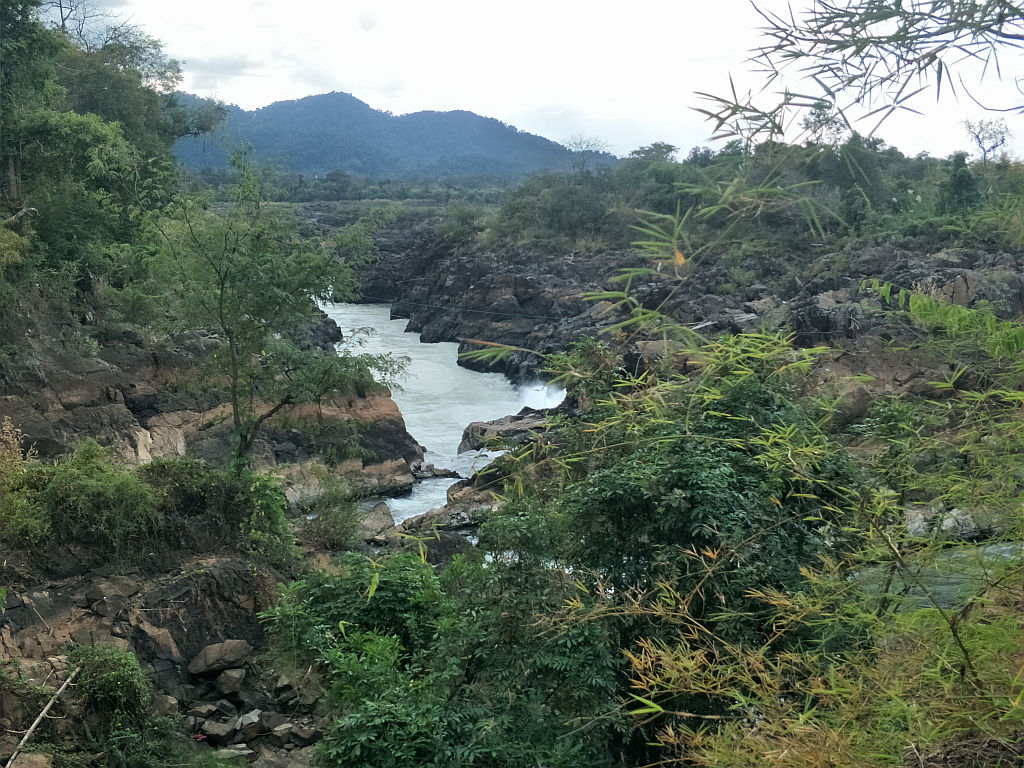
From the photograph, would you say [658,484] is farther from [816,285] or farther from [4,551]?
[816,285]

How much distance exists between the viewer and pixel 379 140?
354 ft

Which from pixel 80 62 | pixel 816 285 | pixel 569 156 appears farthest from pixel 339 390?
pixel 569 156

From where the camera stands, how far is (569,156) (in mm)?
52781

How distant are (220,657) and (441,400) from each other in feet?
47.1

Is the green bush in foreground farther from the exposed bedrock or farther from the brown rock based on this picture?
the exposed bedrock

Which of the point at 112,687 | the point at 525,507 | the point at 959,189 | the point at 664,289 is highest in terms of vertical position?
the point at 959,189

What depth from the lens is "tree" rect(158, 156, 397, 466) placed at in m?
8.96

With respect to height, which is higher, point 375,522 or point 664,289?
point 664,289

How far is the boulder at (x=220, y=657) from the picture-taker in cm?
714

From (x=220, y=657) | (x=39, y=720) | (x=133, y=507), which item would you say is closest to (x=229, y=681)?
(x=220, y=657)

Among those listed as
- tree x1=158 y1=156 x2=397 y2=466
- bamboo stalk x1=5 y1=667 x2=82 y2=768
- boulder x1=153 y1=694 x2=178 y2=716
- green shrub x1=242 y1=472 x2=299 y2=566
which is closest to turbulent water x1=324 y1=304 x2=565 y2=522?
tree x1=158 y1=156 x2=397 y2=466

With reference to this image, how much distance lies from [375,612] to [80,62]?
58.4 ft

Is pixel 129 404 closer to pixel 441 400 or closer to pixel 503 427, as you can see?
pixel 503 427

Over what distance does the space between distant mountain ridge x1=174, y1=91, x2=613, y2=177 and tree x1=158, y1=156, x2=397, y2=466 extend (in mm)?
59050
